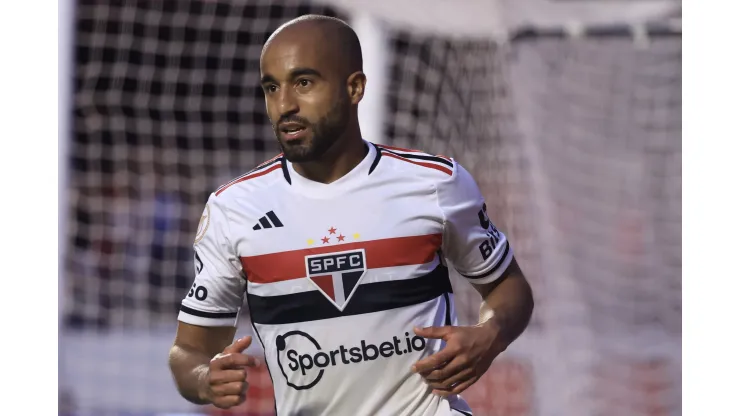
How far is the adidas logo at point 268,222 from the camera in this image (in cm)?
197

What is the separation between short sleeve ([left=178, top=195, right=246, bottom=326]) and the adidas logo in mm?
67

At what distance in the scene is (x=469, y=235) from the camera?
2.03 metres

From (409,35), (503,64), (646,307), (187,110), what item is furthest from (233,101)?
(646,307)

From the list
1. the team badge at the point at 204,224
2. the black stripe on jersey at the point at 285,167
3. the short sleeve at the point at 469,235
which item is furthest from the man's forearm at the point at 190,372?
the short sleeve at the point at 469,235

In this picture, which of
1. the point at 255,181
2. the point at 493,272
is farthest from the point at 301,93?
the point at 493,272

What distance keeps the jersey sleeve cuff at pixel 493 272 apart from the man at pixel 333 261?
6 cm

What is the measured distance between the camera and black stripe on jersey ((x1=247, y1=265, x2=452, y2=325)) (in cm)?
195

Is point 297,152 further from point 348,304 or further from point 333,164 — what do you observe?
point 348,304

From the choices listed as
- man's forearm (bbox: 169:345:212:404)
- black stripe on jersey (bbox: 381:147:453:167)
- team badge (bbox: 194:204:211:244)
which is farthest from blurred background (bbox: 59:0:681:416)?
man's forearm (bbox: 169:345:212:404)

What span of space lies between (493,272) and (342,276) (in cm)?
34

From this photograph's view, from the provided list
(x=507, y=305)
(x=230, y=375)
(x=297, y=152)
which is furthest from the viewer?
(x=507, y=305)

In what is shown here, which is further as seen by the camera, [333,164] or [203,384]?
[333,164]

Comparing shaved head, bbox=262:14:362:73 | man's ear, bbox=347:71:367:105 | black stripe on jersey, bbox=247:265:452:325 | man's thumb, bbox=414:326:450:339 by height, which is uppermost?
shaved head, bbox=262:14:362:73

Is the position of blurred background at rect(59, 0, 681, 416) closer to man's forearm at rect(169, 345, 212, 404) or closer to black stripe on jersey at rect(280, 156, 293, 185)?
black stripe on jersey at rect(280, 156, 293, 185)
